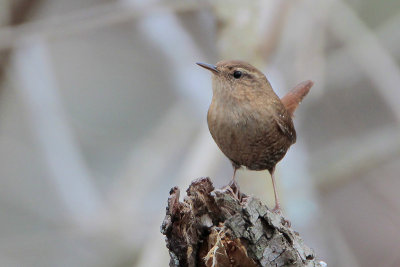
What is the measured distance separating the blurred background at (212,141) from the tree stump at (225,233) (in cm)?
239

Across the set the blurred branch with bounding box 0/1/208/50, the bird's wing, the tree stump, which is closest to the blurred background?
the blurred branch with bounding box 0/1/208/50

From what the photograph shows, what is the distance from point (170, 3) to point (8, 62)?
1.44 meters

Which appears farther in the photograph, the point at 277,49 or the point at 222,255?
the point at 277,49

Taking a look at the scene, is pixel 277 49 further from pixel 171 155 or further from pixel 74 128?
pixel 74 128

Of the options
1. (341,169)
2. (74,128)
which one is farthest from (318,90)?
(74,128)

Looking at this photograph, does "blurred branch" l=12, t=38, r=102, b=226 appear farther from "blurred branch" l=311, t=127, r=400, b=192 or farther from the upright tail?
the upright tail

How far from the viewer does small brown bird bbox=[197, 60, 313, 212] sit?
12.2 ft

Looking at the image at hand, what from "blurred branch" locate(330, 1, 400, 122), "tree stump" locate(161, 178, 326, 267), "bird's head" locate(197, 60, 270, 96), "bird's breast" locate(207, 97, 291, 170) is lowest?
"tree stump" locate(161, 178, 326, 267)

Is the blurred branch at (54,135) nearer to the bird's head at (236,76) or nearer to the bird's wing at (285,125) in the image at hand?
the bird's head at (236,76)

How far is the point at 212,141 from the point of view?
5547 mm

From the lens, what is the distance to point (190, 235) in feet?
8.38

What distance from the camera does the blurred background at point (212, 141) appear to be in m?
5.48

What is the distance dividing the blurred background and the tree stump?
94.1 inches

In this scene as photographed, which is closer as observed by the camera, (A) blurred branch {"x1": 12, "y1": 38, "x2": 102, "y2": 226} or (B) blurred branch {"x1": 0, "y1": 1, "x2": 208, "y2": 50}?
(B) blurred branch {"x1": 0, "y1": 1, "x2": 208, "y2": 50}
